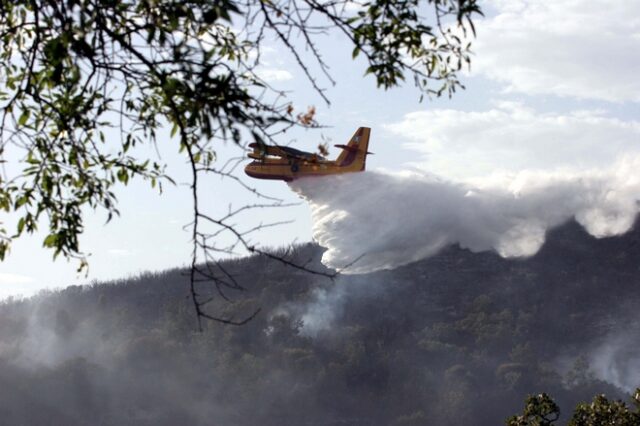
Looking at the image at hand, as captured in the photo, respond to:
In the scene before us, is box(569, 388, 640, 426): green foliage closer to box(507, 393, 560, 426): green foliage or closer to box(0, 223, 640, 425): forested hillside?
box(507, 393, 560, 426): green foliage

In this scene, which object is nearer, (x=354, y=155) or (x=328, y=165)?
(x=328, y=165)

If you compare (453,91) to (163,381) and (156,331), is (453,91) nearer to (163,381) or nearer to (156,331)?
(163,381)

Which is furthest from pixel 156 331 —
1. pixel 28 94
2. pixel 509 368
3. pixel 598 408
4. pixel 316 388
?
pixel 28 94

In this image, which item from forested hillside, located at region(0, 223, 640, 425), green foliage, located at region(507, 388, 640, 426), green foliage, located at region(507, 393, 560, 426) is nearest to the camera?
green foliage, located at region(507, 388, 640, 426)

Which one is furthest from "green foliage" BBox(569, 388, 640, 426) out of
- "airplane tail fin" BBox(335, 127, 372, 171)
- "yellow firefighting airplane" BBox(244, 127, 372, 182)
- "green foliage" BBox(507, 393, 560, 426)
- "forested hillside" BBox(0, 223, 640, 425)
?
"forested hillside" BBox(0, 223, 640, 425)

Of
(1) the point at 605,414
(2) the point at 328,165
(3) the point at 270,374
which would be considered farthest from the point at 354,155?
(3) the point at 270,374

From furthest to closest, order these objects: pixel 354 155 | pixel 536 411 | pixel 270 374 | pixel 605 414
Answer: pixel 270 374, pixel 354 155, pixel 536 411, pixel 605 414

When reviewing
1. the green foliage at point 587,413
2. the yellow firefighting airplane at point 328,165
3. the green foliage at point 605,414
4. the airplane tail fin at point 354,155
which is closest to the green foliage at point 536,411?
the green foliage at point 587,413

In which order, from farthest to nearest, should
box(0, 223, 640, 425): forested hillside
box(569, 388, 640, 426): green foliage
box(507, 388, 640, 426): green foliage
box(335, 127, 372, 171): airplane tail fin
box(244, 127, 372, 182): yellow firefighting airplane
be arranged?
box(0, 223, 640, 425): forested hillside < box(335, 127, 372, 171): airplane tail fin < box(244, 127, 372, 182): yellow firefighting airplane < box(507, 388, 640, 426): green foliage < box(569, 388, 640, 426): green foliage

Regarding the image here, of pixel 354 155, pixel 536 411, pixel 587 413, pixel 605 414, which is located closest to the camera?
pixel 605 414

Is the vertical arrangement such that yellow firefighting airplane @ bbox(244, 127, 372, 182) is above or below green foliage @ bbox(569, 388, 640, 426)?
above

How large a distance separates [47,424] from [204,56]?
476 feet

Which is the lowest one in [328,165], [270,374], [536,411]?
[270,374]

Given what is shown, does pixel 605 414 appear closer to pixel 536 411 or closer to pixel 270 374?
pixel 536 411
